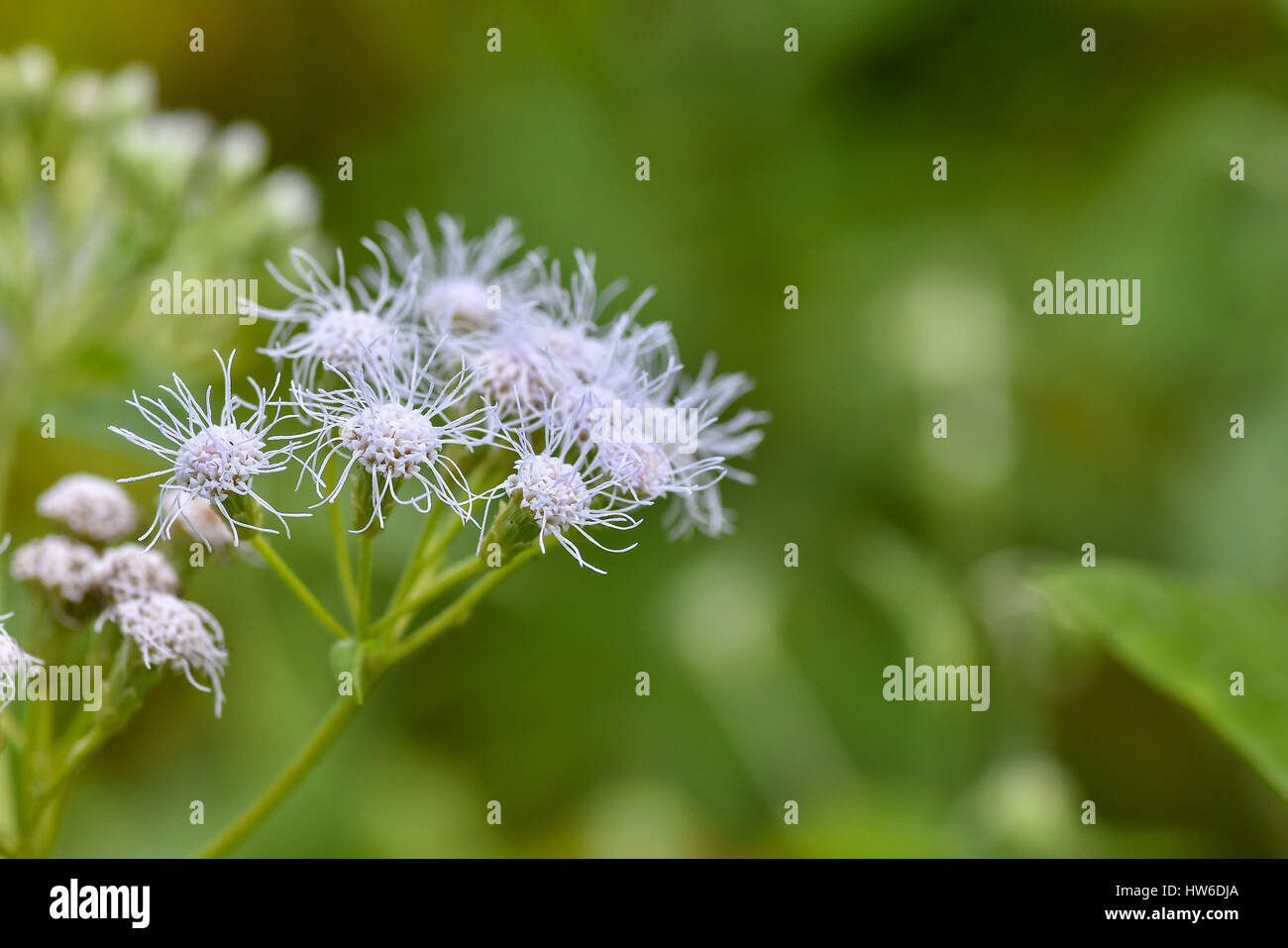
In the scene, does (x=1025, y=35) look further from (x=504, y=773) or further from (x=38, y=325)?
(x=38, y=325)

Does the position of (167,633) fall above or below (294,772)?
above

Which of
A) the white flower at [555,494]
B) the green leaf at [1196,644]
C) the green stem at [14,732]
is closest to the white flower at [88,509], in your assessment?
the green stem at [14,732]

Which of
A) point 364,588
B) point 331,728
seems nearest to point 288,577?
point 364,588

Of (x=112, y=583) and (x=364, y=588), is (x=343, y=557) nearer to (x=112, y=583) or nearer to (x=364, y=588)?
(x=364, y=588)

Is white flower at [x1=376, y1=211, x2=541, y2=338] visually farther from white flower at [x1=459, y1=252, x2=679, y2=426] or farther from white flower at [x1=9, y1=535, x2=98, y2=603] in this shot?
white flower at [x1=9, y1=535, x2=98, y2=603]

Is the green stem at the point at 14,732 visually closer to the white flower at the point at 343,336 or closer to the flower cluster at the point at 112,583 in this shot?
the flower cluster at the point at 112,583

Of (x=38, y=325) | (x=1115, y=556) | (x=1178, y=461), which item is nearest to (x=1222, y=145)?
(x=1178, y=461)
